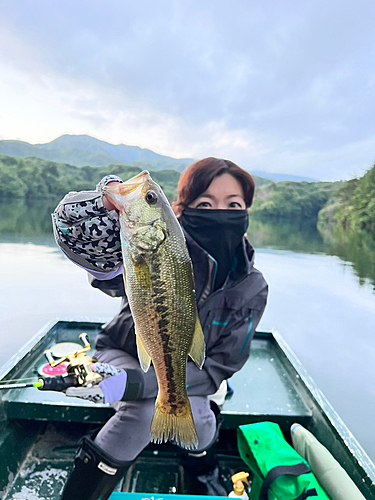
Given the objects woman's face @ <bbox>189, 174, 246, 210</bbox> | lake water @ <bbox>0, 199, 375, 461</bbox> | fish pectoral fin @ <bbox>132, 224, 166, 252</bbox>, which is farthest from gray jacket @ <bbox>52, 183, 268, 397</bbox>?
lake water @ <bbox>0, 199, 375, 461</bbox>

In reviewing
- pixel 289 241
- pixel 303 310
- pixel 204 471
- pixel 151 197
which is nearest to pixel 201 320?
pixel 204 471

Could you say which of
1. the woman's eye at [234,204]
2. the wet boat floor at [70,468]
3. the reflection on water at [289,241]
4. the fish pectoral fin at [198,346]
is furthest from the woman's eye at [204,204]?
the reflection on water at [289,241]

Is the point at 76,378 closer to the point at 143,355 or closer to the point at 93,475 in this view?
the point at 93,475

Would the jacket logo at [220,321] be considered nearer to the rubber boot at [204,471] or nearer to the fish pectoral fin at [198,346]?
the rubber boot at [204,471]

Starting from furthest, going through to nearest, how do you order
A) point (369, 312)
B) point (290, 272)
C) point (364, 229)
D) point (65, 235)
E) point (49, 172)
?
1. point (49, 172)
2. point (364, 229)
3. point (290, 272)
4. point (369, 312)
5. point (65, 235)

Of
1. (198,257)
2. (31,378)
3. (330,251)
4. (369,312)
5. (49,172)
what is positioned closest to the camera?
(198,257)

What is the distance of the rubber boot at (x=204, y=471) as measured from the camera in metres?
2.34

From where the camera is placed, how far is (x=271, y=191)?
85312 millimetres

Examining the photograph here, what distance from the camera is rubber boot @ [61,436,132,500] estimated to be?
1.84m

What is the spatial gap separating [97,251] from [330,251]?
23880mm

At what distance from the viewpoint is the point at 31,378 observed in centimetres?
291

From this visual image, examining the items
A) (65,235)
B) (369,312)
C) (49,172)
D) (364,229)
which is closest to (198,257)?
(65,235)

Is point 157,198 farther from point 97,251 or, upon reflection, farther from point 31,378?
point 31,378

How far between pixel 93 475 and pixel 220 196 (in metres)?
1.89
